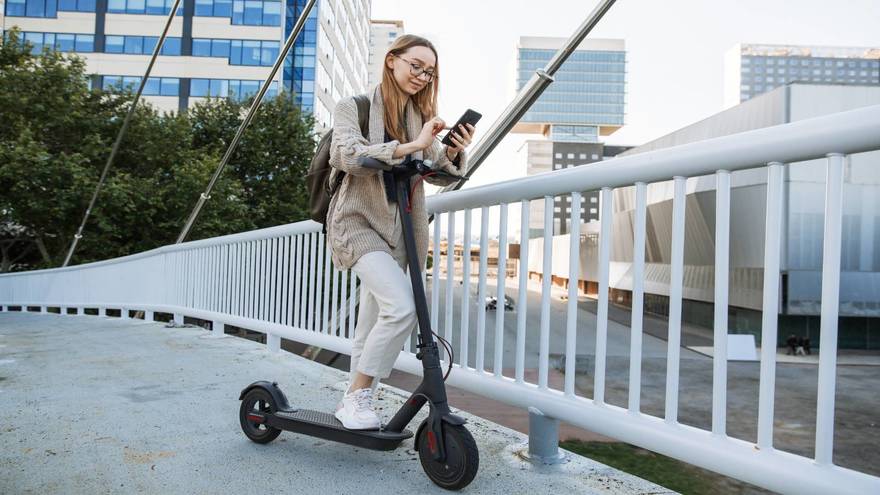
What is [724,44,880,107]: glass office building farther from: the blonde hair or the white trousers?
the white trousers

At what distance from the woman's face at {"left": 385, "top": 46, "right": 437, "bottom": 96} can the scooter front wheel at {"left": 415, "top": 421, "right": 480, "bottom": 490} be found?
107cm

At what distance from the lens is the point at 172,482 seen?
171 centimetres

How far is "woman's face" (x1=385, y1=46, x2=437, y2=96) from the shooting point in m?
1.93

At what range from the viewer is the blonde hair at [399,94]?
1940 millimetres

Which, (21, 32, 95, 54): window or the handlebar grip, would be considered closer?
the handlebar grip

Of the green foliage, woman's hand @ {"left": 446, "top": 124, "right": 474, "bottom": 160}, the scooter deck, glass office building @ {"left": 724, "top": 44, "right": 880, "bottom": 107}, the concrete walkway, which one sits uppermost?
glass office building @ {"left": 724, "top": 44, "right": 880, "bottom": 107}

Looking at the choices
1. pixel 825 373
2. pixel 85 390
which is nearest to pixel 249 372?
pixel 85 390

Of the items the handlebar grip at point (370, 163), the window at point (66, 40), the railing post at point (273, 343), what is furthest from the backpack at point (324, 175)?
the window at point (66, 40)

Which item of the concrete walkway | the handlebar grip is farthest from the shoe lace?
the handlebar grip

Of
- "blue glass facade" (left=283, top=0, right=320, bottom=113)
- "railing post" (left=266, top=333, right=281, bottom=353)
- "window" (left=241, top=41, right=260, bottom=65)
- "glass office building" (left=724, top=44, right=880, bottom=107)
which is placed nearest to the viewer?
"railing post" (left=266, top=333, right=281, bottom=353)

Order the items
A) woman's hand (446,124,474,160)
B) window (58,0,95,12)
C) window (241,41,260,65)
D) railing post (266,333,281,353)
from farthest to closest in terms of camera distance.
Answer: window (241,41,260,65) → window (58,0,95,12) → railing post (266,333,281,353) → woman's hand (446,124,474,160)

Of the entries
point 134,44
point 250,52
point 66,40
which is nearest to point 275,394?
point 250,52

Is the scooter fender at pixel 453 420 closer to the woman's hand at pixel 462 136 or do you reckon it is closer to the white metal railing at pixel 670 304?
the white metal railing at pixel 670 304

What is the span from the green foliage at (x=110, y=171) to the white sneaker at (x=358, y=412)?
1473 cm
